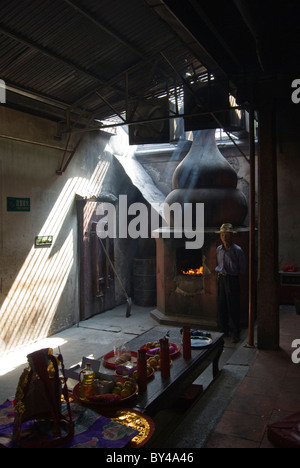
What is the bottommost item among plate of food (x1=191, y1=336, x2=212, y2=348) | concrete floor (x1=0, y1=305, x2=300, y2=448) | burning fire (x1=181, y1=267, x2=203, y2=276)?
concrete floor (x1=0, y1=305, x2=300, y2=448)

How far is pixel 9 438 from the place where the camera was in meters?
3.07

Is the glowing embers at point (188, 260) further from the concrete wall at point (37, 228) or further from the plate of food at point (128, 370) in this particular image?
the plate of food at point (128, 370)

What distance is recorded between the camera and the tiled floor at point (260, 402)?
404 cm

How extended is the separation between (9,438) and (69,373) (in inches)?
54.5

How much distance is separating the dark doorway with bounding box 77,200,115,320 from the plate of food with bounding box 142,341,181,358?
4926mm

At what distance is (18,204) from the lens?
8203mm

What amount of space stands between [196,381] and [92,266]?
16.0 feet

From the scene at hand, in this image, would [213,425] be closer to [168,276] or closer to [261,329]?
[261,329]

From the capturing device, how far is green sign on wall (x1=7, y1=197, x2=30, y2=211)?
7.99m

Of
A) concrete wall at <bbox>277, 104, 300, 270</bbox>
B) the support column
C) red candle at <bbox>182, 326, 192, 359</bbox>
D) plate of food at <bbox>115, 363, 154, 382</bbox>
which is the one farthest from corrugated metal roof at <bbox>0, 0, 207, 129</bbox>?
plate of food at <bbox>115, 363, 154, 382</bbox>

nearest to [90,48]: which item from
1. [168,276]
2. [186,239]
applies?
[186,239]

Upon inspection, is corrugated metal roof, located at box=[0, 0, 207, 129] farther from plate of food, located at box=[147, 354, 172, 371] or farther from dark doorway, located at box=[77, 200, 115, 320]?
plate of food, located at box=[147, 354, 172, 371]

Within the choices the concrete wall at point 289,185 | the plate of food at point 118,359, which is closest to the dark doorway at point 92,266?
the concrete wall at point 289,185

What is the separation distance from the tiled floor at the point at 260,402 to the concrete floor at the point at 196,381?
1 cm
